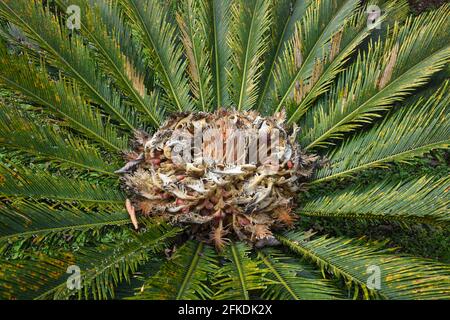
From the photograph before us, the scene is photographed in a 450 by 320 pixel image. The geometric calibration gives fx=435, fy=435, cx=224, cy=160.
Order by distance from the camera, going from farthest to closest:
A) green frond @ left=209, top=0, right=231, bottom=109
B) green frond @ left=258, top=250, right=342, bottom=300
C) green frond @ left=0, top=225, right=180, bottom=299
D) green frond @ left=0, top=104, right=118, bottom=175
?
green frond @ left=209, top=0, right=231, bottom=109, green frond @ left=0, top=104, right=118, bottom=175, green frond @ left=258, top=250, right=342, bottom=300, green frond @ left=0, top=225, right=180, bottom=299

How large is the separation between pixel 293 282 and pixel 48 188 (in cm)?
138

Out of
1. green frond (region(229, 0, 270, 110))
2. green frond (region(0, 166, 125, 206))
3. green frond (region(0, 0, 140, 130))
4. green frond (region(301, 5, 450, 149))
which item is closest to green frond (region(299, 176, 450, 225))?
green frond (region(301, 5, 450, 149))

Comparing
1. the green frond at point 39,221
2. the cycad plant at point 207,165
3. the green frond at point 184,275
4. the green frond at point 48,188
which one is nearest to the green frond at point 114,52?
the cycad plant at point 207,165

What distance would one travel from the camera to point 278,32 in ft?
11.2

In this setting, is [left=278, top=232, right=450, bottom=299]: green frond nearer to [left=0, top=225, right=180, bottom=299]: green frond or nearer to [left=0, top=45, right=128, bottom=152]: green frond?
[left=0, top=225, right=180, bottom=299]: green frond

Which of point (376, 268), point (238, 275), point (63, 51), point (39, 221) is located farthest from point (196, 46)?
point (376, 268)

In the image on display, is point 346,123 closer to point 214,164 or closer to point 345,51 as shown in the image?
point 345,51

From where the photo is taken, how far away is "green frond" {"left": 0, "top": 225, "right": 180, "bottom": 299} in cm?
175

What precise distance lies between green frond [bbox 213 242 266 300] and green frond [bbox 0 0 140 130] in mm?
1275

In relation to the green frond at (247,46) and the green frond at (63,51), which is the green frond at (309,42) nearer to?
the green frond at (247,46)

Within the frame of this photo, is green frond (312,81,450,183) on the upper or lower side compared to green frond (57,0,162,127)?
lower

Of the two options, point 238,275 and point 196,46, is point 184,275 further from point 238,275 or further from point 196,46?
point 196,46

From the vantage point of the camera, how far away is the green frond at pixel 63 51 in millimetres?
2666

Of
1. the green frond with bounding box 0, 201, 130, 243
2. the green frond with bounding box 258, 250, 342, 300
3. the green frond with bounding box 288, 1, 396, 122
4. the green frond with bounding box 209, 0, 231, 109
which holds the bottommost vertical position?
the green frond with bounding box 258, 250, 342, 300
